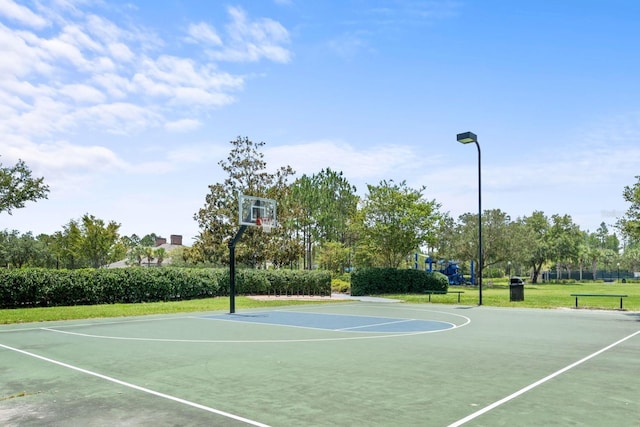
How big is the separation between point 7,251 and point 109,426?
71.2 m

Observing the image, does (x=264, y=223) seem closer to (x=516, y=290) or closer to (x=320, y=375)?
(x=516, y=290)

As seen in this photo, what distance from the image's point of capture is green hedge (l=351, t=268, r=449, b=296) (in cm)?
3538

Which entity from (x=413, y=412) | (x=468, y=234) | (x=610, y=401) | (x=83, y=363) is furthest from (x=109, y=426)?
(x=468, y=234)

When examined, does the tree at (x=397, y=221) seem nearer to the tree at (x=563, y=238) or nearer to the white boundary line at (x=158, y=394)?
the white boundary line at (x=158, y=394)

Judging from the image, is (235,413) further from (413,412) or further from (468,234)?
(468,234)

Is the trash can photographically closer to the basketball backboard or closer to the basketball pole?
the basketball backboard

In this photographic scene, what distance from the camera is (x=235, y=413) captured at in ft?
20.5

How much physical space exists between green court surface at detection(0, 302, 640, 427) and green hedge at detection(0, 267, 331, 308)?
23.6 feet

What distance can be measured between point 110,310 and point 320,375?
601 inches

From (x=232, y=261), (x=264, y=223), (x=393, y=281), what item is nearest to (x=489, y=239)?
(x=393, y=281)

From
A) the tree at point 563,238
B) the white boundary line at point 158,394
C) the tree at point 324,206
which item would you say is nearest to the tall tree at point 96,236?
the tree at point 324,206

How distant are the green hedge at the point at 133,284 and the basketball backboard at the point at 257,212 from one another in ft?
21.7

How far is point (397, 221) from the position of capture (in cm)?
3978

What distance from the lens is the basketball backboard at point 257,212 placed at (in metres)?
21.7
